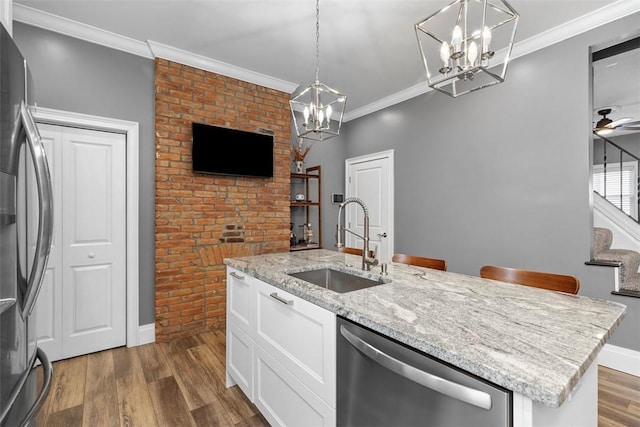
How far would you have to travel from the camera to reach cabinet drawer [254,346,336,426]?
1.26m

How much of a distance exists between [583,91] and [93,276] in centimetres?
441

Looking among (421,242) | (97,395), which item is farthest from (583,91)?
(97,395)

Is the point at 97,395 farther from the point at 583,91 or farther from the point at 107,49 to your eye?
the point at 583,91

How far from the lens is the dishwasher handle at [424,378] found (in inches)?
27.8

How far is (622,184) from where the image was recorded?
18.6ft

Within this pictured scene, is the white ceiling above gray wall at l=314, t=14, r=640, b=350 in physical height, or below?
above

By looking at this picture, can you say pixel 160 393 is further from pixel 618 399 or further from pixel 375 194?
pixel 375 194

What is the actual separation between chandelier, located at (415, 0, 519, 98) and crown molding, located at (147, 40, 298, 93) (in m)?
→ 1.66

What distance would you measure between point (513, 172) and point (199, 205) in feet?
10.1

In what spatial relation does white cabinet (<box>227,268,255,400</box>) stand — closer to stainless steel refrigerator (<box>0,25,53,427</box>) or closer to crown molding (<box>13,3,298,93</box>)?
stainless steel refrigerator (<box>0,25,53,427</box>)

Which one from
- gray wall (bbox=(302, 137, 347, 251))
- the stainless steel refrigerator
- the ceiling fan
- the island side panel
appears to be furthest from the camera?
gray wall (bbox=(302, 137, 347, 251))

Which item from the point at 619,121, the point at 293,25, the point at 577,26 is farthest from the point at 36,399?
the point at 619,121

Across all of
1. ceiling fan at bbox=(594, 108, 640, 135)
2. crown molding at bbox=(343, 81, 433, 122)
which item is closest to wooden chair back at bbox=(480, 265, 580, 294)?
crown molding at bbox=(343, 81, 433, 122)

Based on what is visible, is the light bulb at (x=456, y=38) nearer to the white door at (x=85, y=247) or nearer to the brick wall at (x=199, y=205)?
the brick wall at (x=199, y=205)
